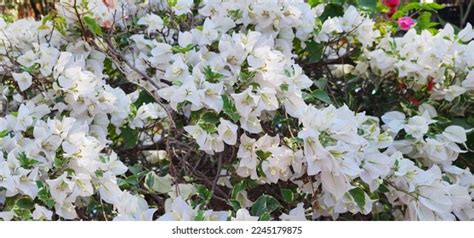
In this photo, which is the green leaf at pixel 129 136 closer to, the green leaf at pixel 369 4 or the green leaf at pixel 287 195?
the green leaf at pixel 287 195

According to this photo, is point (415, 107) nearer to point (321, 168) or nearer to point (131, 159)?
point (321, 168)

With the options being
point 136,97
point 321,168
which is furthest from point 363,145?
point 136,97

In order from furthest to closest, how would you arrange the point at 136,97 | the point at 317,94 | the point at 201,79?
1. the point at 136,97
2. the point at 317,94
3. the point at 201,79

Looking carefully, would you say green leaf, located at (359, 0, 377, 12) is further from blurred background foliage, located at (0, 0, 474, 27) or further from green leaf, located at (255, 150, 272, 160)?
blurred background foliage, located at (0, 0, 474, 27)

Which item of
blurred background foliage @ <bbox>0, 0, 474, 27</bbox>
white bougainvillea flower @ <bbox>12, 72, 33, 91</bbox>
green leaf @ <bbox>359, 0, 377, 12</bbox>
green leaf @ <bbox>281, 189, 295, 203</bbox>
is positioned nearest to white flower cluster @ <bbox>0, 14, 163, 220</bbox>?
white bougainvillea flower @ <bbox>12, 72, 33, 91</bbox>

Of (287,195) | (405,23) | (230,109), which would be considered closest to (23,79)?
(230,109)

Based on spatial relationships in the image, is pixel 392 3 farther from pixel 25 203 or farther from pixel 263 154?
pixel 25 203
